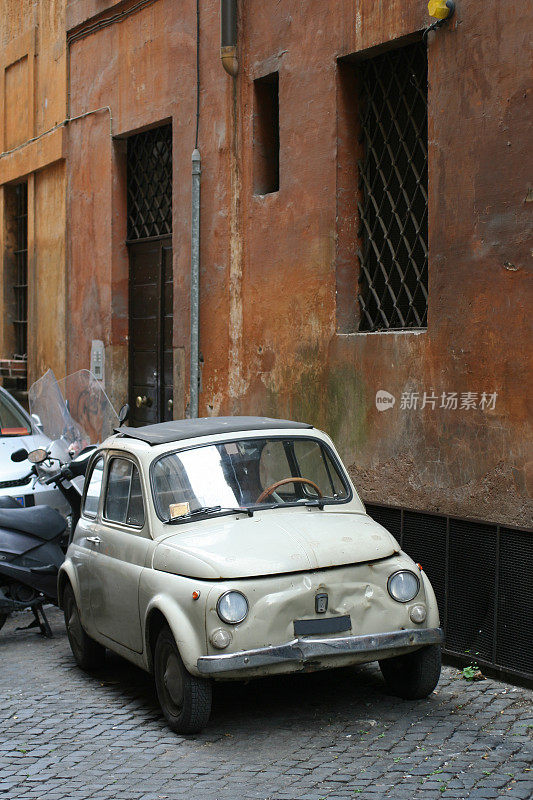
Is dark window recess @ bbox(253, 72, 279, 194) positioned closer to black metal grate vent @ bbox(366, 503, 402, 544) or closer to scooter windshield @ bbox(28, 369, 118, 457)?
scooter windshield @ bbox(28, 369, 118, 457)

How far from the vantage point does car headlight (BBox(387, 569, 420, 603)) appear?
5.61 m

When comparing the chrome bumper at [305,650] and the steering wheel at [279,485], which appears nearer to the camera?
the chrome bumper at [305,650]

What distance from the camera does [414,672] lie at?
19.2ft

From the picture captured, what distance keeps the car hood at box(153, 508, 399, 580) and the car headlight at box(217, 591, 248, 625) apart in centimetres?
11

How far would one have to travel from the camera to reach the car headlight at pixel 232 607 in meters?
5.25

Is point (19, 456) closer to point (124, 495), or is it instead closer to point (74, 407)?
point (124, 495)

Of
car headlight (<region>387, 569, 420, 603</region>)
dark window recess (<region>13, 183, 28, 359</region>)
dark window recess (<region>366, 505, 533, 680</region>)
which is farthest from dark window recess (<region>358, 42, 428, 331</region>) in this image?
dark window recess (<region>13, 183, 28, 359</region>)

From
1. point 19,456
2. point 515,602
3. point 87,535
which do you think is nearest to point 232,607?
point 87,535

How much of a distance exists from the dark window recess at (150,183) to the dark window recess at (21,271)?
12.0 feet

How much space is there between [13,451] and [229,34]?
4.54 metres

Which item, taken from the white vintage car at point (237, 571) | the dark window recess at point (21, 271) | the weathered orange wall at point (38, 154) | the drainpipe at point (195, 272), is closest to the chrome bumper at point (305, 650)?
the white vintage car at point (237, 571)

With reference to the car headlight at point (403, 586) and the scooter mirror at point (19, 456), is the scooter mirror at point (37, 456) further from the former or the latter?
the car headlight at point (403, 586)

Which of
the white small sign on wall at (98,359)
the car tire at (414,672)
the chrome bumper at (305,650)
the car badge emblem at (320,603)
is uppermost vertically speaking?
the white small sign on wall at (98,359)

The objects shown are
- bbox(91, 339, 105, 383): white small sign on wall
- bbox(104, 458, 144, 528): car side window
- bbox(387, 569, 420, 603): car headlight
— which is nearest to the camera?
bbox(387, 569, 420, 603): car headlight
